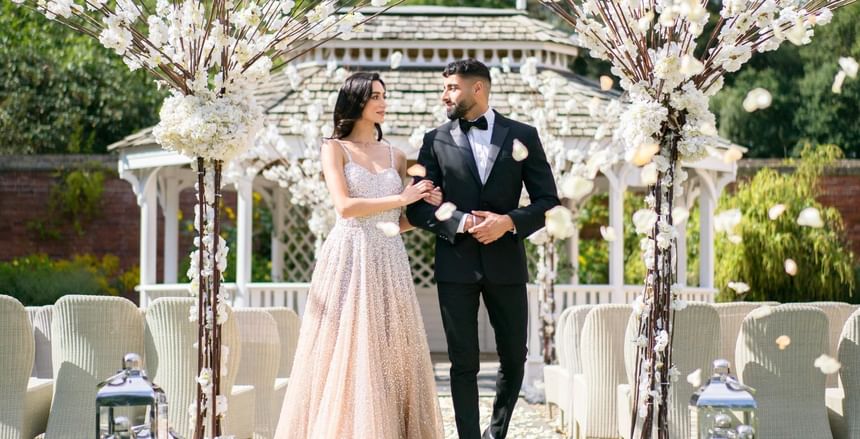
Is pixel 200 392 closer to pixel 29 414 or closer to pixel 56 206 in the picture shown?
pixel 29 414

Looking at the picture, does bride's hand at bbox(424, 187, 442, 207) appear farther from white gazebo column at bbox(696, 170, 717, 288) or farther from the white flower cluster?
white gazebo column at bbox(696, 170, 717, 288)

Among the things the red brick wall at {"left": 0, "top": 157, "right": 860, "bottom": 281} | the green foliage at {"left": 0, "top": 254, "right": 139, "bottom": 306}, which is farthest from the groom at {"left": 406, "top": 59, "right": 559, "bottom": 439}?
the red brick wall at {"left": 0, "top": 157, "right": 860, "bottom": 281}

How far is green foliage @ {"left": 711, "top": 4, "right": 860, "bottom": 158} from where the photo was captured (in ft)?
84.6

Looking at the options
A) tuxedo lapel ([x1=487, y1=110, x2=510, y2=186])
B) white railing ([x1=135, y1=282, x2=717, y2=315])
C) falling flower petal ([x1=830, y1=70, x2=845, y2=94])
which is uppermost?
falling flower petal ([x1=830, y1=70, x2=845, y2=94])

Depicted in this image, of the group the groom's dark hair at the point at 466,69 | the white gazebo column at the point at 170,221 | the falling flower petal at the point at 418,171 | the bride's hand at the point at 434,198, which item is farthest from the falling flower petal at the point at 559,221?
the white gazebo column at the point at 170,221

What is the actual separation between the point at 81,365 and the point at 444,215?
2030 mm

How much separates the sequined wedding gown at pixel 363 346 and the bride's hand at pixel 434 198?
0.31 metres

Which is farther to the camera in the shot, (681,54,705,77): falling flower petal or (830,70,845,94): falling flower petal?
(830,70,845,94): falling flower petal

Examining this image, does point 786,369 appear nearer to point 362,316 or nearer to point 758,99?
point 758,99

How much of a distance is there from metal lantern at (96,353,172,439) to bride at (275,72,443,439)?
2.85 feet

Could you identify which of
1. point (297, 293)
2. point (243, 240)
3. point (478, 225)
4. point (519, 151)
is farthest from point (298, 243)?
point (478, 225)

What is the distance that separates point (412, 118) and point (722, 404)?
8961 mm

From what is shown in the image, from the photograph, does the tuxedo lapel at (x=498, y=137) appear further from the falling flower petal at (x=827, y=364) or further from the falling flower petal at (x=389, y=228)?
the falling flower petal at (x=827, y=364)

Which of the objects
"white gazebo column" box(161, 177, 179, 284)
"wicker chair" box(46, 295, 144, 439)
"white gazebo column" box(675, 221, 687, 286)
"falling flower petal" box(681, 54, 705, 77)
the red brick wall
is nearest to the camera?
"falling flower petal" box(681, 54, 705, 77)
